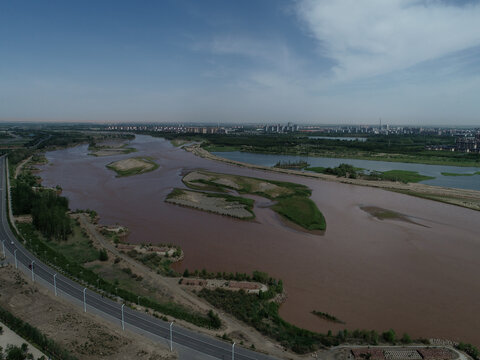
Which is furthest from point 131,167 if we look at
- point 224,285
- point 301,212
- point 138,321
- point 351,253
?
point 138,321

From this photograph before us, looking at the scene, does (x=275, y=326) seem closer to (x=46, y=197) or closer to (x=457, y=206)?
(x=46, y=197)

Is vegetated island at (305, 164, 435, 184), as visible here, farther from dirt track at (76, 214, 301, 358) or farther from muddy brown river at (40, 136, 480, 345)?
dirt track at (76, 214, 301, 358)

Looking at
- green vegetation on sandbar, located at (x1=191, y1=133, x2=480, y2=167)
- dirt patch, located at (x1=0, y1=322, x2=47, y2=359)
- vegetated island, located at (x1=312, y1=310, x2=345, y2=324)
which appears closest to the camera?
dirt patch, located at (x1=0, y1=322, x2=47, y2=359)

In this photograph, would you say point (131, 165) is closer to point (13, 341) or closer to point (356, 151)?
point (13, 341)

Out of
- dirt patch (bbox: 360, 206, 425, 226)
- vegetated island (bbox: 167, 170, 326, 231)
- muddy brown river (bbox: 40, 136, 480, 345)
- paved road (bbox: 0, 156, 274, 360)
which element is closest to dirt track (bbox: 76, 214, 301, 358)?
paved road (bbox: 0, 156, 274, 360)

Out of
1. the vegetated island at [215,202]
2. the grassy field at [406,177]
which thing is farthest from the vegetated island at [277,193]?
the grassy field at [406,177]

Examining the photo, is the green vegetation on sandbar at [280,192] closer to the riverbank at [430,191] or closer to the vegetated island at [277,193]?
the vegetated island at [277,193]
